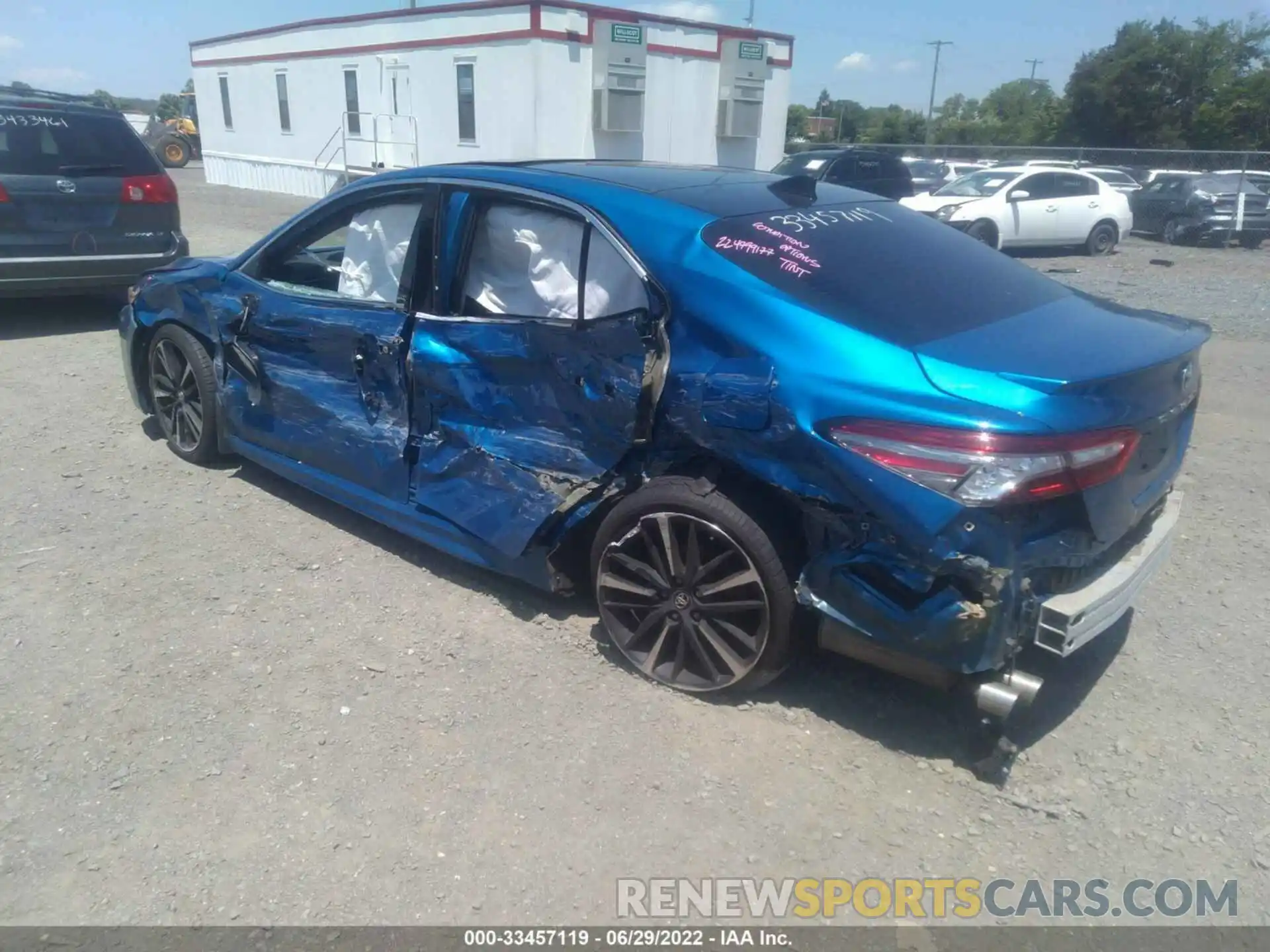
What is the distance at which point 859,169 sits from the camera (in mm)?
16312

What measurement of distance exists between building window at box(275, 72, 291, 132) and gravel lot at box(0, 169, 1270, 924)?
24.1 metres

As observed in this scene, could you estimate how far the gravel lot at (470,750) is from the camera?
8.56 ft

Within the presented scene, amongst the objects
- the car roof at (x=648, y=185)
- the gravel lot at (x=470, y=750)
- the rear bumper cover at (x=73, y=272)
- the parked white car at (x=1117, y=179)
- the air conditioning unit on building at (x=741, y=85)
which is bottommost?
the gravel lot at (x=470, y=750)

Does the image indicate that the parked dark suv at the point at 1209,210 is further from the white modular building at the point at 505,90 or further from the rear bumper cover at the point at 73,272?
the rear bumper cover at the point at 73,272

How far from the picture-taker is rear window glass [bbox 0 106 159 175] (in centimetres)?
767

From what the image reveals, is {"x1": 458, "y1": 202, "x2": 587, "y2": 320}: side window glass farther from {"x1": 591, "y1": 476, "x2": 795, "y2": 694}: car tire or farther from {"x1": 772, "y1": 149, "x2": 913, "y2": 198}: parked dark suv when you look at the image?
{"x1": 772, "y1": 149, "x2": 913, "y2": 198}: parked dark suv

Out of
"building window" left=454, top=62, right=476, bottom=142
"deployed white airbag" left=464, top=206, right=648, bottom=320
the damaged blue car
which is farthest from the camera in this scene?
"building window" left=454, top=62, right=476, bottom=142

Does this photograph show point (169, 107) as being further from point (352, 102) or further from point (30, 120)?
point (30, 120)

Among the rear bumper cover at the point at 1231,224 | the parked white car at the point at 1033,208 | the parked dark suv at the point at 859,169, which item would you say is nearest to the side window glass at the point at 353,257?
the parked dark suv at the point at 859,169

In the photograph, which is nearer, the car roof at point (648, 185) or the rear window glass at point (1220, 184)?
the car roof at point (648, 185)

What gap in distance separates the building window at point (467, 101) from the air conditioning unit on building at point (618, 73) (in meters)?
2.61

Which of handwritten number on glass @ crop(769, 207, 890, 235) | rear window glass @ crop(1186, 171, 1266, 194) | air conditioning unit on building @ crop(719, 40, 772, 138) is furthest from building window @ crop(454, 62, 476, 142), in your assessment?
handwritten number on glass @ crop(769, 207, 890, 235)

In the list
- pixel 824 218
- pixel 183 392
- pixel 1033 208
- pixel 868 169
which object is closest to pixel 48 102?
pixel 183 392
